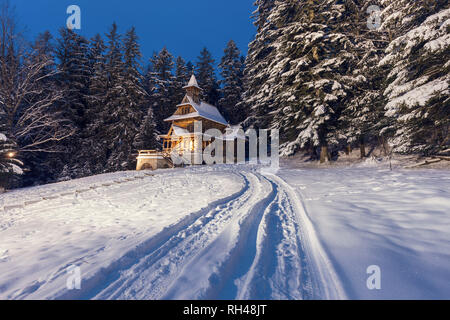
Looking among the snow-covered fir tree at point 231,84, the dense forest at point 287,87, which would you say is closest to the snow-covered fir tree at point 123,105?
the dense forest at point 287,87

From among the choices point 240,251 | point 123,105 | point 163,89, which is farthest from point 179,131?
point 240,251

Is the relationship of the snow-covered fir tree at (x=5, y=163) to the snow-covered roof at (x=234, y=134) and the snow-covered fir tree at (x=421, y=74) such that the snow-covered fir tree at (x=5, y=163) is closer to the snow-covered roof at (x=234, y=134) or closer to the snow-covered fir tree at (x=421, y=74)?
the snow-covered fir tree at (x=421, y=74)

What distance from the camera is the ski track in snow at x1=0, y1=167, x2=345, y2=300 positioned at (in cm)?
205

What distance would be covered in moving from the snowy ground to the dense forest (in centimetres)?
668

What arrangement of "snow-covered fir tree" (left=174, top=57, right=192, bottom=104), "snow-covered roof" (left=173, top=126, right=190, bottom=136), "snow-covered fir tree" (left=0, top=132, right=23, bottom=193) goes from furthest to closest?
"snow-covered fir tree" (left=174, top=57, right=192, bottom=104) < "snow-covered roof" (left=173, top=126, right=190, bottom=136) < "snow-covered fir tree" (left=0, top=132, right=23, bottom=193)

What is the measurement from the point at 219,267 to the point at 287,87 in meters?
16.6

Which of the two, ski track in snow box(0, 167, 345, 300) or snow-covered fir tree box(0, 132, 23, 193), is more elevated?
snow-covered fir tree box(0, 132, 23, 193)

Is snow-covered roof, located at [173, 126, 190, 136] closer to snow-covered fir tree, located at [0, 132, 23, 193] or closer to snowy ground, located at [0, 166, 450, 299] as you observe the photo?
snow-covered fir tree, located at [0, 132, 23, 193]

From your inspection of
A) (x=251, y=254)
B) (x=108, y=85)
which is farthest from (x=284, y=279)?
(x=108, y=85)

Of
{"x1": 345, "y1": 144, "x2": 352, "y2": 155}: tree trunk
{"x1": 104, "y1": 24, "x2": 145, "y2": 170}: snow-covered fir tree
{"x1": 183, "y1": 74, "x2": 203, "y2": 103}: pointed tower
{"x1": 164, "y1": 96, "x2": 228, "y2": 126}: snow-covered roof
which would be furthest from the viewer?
{"x1": 183, "y1": 74, "x2": 203, "y2": 103}: pointed tower

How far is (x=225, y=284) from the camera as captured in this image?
2.20 m

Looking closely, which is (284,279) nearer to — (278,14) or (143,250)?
(143,250)

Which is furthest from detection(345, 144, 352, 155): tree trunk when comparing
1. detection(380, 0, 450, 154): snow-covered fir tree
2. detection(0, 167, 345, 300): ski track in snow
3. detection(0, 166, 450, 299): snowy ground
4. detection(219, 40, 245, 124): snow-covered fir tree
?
detection(219, 40, 245, 124): snow-covered fir tree

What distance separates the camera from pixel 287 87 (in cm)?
1623
